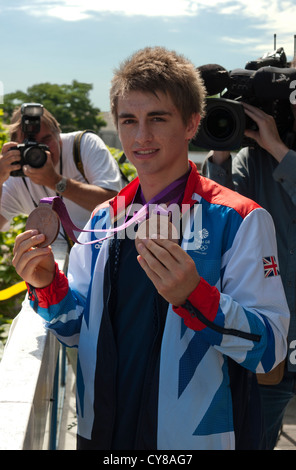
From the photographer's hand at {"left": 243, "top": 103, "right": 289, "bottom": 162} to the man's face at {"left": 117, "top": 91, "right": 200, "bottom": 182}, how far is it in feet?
2.42

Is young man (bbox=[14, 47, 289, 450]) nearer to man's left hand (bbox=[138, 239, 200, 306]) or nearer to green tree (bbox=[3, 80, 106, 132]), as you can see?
man's left hand (bbox=[138, 239, 200, 306])

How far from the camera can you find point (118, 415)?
1.87m

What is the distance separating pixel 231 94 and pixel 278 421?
1.41 metres

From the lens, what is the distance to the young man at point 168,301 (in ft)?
5.52

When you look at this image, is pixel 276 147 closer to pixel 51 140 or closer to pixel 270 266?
pixel 270 266

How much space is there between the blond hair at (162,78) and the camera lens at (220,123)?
1.88 ft

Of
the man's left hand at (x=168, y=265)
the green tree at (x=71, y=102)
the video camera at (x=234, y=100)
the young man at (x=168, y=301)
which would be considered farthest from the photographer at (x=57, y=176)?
the green tree at (x=71, y=102)

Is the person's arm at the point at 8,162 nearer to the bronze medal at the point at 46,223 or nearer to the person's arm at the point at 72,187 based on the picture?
the person's arm at the point at 72,187

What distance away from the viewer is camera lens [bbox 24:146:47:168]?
3.45m

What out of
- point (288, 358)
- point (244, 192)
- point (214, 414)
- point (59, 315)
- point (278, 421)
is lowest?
point (278, 421)
